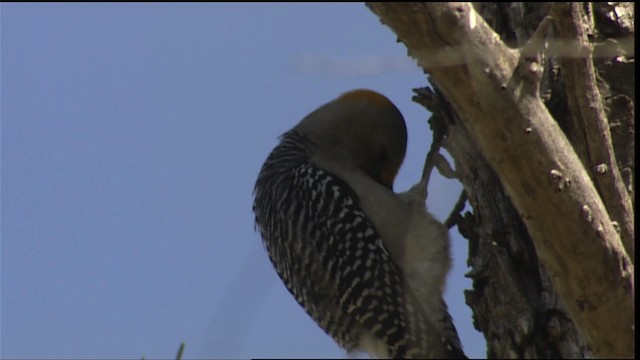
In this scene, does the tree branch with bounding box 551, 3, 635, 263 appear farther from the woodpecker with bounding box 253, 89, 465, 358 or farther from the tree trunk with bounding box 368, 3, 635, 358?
the woodpecker with bounding box 253, 89, 465, 358

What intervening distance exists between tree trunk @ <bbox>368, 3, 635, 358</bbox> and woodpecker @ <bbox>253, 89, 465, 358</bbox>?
816 millimetres

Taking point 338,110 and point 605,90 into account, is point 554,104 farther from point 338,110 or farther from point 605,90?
point 338,110

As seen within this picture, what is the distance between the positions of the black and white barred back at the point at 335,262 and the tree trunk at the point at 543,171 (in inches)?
31.0

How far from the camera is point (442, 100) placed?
4414 millimetres

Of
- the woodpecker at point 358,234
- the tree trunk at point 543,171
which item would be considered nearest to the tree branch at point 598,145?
the tree trunk at point 543,171

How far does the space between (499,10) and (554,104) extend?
1.66ft

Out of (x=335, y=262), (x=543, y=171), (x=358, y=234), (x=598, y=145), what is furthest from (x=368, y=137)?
(x=543, y=171)

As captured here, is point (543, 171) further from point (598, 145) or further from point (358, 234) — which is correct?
point (358, 234)

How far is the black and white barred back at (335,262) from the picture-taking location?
4.49 metres

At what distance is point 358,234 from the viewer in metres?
4.82

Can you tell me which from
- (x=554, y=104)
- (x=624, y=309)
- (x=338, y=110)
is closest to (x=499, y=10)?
(x=554, y=104)

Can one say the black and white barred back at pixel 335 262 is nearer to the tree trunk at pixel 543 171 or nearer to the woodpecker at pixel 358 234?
the woodpecker at pixel 358 234

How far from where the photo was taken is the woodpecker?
452 centimetres

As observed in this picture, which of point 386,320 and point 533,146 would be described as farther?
point 386,320
